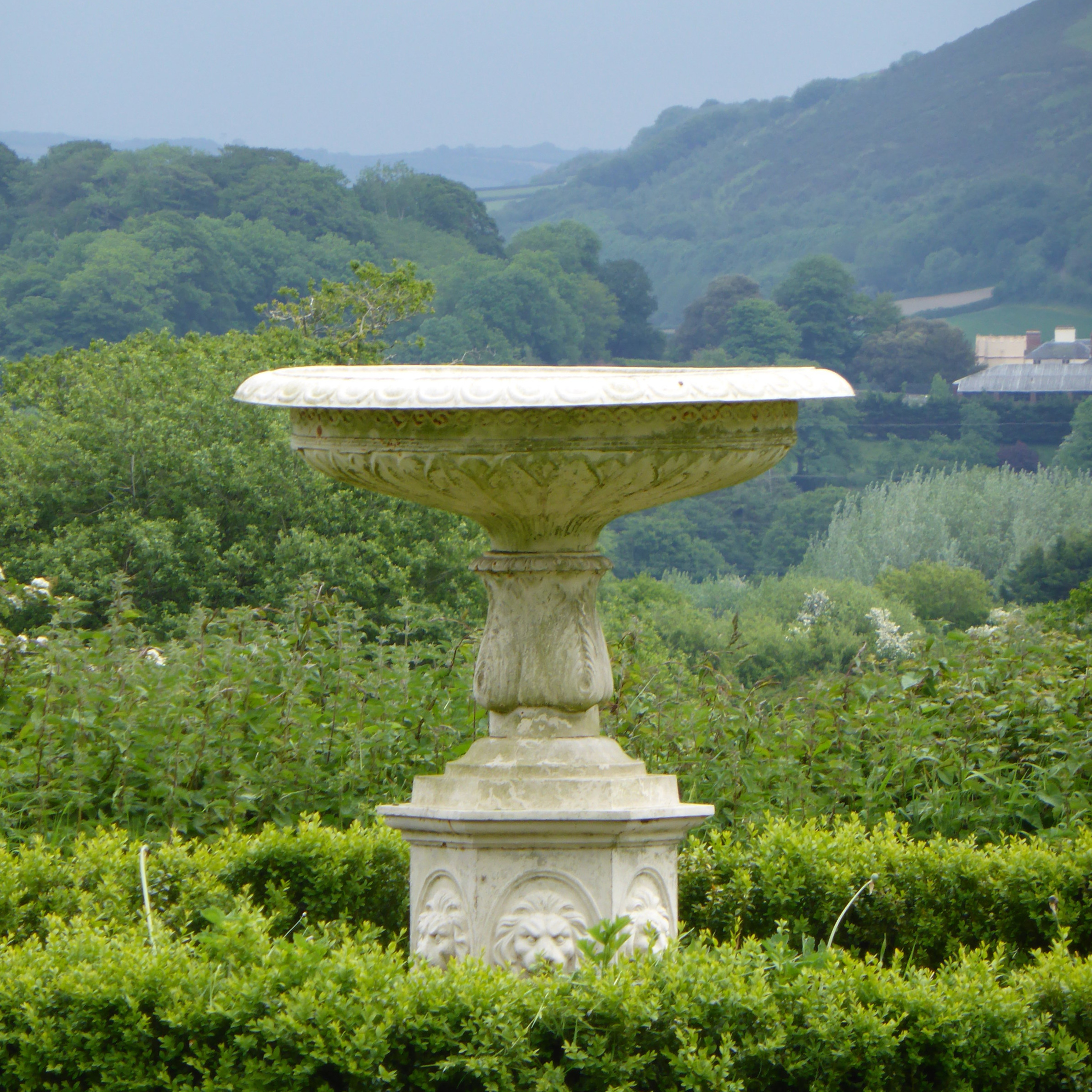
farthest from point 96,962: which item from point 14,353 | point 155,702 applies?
point 14,353

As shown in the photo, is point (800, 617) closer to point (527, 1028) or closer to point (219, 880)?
point (219, 880)

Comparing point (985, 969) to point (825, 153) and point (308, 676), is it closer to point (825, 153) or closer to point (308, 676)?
point (308, 676)

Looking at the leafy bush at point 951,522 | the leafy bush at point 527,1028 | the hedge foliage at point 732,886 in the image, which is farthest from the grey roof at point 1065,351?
the leafy bush at point 527,1028

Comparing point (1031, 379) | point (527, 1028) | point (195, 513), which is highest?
point (527, 1028)

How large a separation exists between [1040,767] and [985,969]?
76.0 inches

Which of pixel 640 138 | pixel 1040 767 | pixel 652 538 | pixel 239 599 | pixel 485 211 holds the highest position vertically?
pixel 640 138

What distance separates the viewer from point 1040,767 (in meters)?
4.89

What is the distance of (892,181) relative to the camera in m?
111

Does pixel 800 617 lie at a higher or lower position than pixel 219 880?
lower

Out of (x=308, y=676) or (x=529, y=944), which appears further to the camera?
(x=308, y=676)

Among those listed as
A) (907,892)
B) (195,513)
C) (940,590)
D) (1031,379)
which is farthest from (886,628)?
(1031,379)

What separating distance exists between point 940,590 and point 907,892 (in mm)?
62801

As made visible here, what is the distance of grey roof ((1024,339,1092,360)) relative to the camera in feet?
274

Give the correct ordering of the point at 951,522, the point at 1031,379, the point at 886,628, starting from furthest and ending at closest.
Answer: the point at 1031,379 < the point at 951,522 < the point at 886,628
